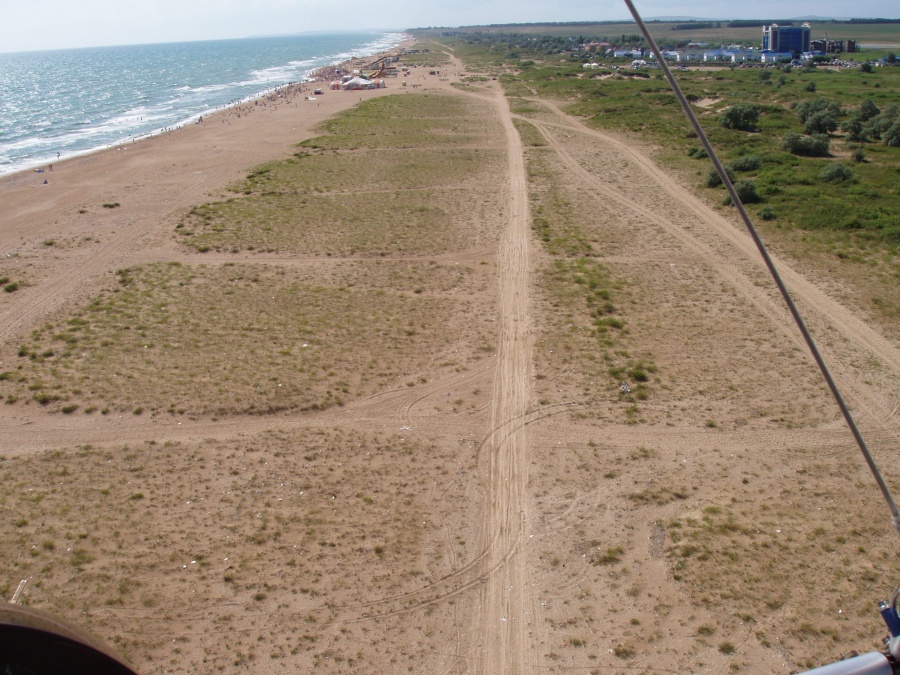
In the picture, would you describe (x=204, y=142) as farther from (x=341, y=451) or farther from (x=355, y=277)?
(x=341, y=451)

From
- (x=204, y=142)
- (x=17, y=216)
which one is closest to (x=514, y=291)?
(x=17, y=216)

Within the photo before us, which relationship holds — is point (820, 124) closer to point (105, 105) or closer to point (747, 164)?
point (747, 164)

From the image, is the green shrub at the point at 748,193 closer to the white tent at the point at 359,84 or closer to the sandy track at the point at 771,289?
the sandy track at the point at 771,289

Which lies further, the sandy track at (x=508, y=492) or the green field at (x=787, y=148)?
the green field at (x=787, y=148)

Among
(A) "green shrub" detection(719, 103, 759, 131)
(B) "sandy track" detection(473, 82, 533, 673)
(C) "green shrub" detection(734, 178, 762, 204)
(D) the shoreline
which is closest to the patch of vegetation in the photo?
(B) "sandy track" detection(473, 82, 533, 673)

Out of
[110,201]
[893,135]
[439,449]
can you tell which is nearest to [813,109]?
[893,135]

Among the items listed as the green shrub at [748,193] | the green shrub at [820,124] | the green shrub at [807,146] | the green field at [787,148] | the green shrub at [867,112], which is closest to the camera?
the green field at [787,148]

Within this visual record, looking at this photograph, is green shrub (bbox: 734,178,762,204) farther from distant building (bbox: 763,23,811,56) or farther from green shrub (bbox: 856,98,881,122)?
distant building (bbox: 763,23,811,56)

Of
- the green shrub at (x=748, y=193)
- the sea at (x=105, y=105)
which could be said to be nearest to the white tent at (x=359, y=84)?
the sea at (x=105, y=105)

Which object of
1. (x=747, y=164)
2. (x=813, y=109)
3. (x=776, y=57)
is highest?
(x=776, y=57)

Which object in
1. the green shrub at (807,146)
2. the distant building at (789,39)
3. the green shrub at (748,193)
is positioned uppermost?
the distant building at (789,39)
